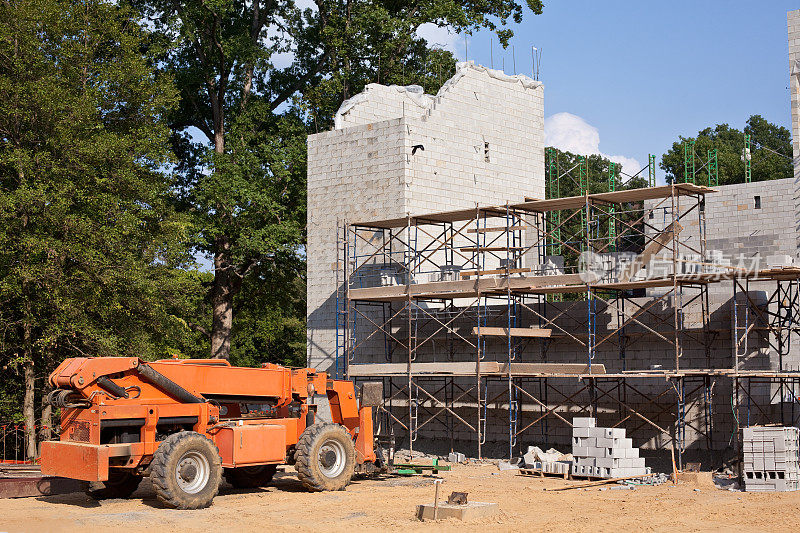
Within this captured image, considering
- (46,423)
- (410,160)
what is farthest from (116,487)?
(410,160)

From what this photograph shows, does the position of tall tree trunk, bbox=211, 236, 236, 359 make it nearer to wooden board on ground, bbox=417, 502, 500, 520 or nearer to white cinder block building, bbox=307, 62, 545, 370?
white cinder block building, bbox=307, 62, 545, 370

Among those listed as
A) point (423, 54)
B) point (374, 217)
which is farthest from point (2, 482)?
point (423, 54)

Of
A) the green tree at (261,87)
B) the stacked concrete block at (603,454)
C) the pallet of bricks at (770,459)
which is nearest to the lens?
the pallet of bricks at (770,459)

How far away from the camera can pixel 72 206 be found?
23.8 meters

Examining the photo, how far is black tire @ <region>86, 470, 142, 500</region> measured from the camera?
14023 millimetres

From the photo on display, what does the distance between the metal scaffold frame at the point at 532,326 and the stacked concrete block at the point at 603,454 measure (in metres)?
1.29

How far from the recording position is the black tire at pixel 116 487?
46.0ft

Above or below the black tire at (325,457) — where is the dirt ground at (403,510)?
below

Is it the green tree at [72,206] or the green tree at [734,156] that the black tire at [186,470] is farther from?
the green tree at [734,156]

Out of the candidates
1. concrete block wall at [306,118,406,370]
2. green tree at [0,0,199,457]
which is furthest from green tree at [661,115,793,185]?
green tree at [0,0,199,457]

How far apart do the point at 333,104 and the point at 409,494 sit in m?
21.7

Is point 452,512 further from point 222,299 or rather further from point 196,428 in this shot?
point 222,299

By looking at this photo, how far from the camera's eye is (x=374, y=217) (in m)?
25.1

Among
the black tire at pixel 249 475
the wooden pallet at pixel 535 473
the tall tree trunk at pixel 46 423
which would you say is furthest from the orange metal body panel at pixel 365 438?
the tall tree trunk at pixel 46 423
